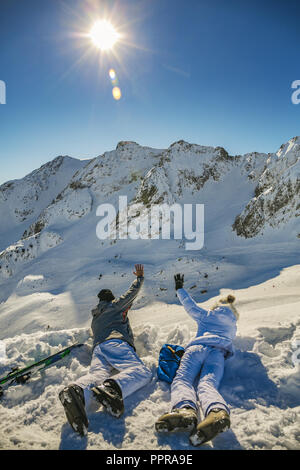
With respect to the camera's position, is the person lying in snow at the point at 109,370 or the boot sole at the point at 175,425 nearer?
the boot sole at the point at 175,425

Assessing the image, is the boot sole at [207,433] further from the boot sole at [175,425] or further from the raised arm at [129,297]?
the raised arm at [129,297]

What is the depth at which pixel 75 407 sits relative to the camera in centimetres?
255

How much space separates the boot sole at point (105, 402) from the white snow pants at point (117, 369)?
159 mm

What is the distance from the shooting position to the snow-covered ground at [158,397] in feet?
7.78

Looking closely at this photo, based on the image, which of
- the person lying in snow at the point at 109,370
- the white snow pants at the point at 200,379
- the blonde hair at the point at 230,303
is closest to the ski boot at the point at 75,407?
the person lying in snow at the point at 109,370

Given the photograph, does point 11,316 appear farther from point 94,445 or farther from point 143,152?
point 143,152

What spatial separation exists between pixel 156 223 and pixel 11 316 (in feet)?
40.8

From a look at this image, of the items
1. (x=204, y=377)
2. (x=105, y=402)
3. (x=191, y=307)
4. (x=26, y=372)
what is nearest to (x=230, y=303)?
(x=191, y=307)

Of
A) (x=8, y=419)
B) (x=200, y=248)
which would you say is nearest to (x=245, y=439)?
(x=8, y=419)

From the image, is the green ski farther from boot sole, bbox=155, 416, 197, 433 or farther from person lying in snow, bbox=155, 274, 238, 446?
boot sole, bbox=155, 416, 197, 433

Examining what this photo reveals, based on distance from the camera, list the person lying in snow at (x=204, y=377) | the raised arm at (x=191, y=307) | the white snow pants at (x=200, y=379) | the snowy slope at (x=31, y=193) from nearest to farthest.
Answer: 1. the person lying in snow at (x=204, y=377)
2. the white snow pants at (x=200, y=379)
3. the raised arm at (x=191, y=307)
4. the snowy slope at (x=31, y=193)

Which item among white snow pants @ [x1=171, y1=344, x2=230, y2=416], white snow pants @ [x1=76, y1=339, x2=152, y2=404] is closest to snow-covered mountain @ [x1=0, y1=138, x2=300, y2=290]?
white snow pants @ [x1=171, y1=344, x2=230, y2=416]

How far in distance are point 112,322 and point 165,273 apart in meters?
8.03

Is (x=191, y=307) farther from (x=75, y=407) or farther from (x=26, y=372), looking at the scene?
(x=26, y=372)
